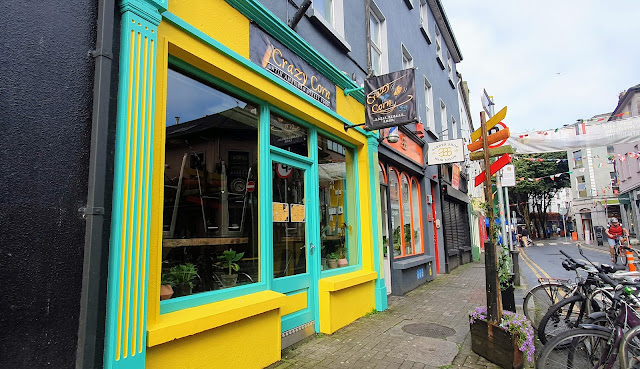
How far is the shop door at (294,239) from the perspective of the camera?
16.0 ft

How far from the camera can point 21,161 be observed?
7.54 ft

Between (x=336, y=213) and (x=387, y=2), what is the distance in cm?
609

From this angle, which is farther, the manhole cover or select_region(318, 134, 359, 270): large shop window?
select_region(318, 134, 359, 270): large shop window

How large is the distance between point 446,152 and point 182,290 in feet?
29.7

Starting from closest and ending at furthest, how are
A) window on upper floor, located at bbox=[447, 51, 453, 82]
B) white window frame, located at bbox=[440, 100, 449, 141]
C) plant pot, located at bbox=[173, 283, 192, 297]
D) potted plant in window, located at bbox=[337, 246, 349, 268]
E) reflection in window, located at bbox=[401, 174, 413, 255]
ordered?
plant pot, located at bbox=[173, 283, 192, 297], potted plant in window, located at bbox=[337, 246, 349, 268], reflection in window, located at bbox=[401, 174, 413, 255], white window frame, located at bbox=[440, 100, 449, 141], window on upper floor, located at bbox=[447, 51, 453, 82]

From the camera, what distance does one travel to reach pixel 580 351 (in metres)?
3.28

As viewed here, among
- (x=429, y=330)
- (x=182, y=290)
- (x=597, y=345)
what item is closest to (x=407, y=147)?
(x=429, y=330)

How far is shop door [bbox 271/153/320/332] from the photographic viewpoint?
4.88m

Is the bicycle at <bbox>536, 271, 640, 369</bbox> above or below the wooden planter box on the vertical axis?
above

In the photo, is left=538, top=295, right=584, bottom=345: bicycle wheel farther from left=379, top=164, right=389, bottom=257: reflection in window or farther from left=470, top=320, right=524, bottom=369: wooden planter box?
left=379, top=164, right=389, bottom=257: reflection in window

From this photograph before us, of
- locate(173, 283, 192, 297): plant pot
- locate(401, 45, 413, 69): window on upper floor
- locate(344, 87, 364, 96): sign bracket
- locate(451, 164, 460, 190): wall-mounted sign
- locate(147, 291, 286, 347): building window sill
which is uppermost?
locate(401, 45, 413, 69): window on upper floor

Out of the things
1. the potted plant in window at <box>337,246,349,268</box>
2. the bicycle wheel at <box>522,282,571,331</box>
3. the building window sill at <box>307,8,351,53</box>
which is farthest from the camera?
the potted plant in window at <box>337,246,349,268</box>

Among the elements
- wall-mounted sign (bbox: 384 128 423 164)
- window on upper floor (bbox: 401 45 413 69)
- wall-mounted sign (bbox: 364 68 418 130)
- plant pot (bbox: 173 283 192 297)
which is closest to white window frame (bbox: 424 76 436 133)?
window on upper floor (bbox: 401 45 413 69)

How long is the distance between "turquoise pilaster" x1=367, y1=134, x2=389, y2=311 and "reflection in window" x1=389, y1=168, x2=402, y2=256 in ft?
6.03
